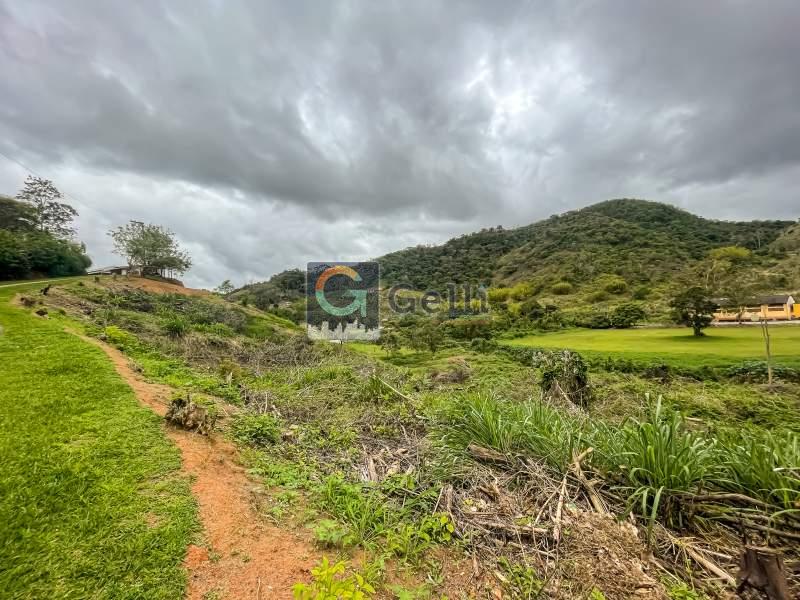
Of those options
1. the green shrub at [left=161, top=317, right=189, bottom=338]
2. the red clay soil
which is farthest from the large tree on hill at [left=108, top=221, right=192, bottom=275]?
the green shrub at [left=161, top=317, right=189, bottom=338]

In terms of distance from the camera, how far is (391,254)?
87125 millimetres

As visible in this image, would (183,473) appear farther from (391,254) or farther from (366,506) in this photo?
(391,254)

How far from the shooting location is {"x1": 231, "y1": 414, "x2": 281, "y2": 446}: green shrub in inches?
165

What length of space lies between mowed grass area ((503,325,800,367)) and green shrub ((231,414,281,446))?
1577cm

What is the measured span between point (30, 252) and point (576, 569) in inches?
1178

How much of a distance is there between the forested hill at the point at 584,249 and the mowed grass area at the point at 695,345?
24.0 meters

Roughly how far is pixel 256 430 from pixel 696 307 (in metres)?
22.8

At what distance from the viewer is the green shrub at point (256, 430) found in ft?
13.8

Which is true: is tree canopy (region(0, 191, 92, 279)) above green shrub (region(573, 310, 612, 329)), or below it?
above

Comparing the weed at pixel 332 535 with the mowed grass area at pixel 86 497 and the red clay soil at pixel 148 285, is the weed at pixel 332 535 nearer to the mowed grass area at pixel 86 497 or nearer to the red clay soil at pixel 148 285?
the mowed grass area at pixel 86 497

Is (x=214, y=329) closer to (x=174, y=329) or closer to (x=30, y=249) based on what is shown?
(x=174, y=329)

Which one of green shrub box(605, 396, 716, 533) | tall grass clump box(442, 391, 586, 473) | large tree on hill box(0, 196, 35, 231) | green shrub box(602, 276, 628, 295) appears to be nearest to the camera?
green shrub box(605, 396, 716, 533)

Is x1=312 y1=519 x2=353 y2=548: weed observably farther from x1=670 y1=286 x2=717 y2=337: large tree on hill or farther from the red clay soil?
x1=670 y1=286 x2=717 y2=337: large tree on hill

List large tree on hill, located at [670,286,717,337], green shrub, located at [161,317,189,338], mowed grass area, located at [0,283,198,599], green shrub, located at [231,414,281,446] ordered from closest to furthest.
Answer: mowed grass area, located at [0,283,198,599] → green shrub, located at [231,414,281,446] → green shrub, located at [161,317,189,338] → large tree on hill, located at [670,286,717,337]
